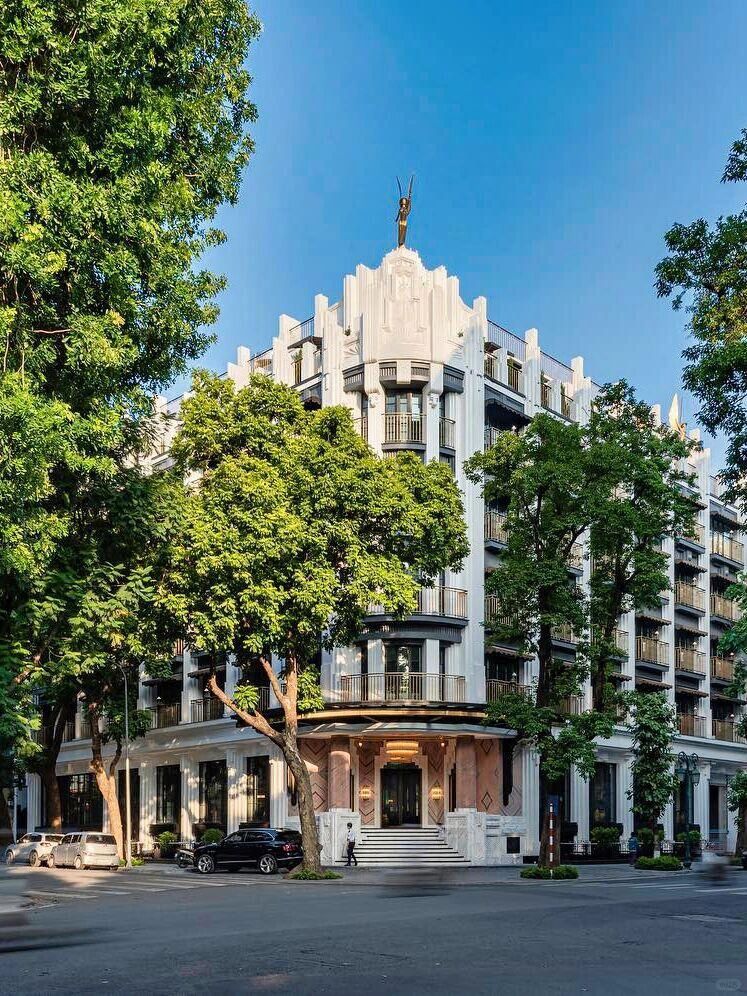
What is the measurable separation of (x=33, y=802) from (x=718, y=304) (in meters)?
61.6

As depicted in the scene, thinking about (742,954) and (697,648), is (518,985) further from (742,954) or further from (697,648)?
(697,648)

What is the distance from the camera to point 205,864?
40.7 metres

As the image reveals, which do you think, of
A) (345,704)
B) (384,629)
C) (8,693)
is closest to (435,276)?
(384,629)

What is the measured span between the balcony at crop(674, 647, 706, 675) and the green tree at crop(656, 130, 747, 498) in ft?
141

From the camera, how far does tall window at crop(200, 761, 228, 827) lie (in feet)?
172

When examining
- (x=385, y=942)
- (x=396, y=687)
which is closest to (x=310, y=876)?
(x=396, y=687)

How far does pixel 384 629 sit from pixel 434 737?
14.8ft

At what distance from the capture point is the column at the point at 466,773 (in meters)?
44.2

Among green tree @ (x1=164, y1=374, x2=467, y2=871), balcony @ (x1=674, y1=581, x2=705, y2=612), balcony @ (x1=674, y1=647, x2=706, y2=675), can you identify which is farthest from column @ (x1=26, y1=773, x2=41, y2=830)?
green tree @ (x1=164, y1=374, x2=467, y2=871)

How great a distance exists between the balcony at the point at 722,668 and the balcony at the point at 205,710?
95.3 feet

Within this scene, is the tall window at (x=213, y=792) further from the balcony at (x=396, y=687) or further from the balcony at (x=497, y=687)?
the balcony at (x=497, y=687)

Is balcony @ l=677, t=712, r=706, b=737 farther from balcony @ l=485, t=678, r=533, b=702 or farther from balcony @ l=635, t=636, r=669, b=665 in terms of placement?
balcony @ l=485, t=678, r=533, b=702

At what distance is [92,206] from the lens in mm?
17234

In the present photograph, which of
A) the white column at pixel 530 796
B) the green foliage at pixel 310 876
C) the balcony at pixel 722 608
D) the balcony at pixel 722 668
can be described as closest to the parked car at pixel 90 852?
the green foliage at pixel 310 876
